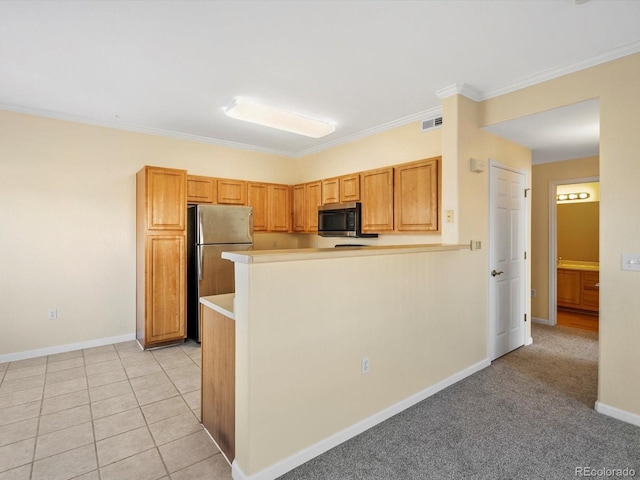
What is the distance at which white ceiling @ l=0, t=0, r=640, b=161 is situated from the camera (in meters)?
2.07

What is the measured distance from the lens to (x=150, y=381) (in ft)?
10.2

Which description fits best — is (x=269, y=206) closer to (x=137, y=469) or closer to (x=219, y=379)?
(x=219, y=379)

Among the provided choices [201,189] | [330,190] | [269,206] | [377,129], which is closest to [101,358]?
[201,189]

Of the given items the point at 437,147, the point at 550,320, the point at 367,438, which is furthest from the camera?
the point at 550,320

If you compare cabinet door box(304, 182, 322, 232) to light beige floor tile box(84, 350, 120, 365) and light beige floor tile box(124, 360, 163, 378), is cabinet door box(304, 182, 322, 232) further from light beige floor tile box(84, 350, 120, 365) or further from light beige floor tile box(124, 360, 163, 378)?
light beige floor tile box(84, 350, 120, 365)

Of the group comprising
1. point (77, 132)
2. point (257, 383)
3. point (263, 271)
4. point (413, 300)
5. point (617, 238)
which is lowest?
point (257, 383)

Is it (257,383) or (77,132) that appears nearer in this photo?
(257,383)

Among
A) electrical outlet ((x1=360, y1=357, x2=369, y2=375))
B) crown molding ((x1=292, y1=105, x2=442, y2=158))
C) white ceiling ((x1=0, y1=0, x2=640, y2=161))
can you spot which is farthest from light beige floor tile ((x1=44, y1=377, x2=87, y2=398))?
crown molding ((x1=292, y1=105, x2=442, y2=158))

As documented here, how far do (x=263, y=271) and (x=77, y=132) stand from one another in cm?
365

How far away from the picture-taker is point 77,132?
3.93m

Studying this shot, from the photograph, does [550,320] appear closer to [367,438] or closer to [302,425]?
[367,438]

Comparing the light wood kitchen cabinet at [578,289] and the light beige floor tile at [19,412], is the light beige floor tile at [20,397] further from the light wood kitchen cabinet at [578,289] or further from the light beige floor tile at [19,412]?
the light wood kitchen cabinet at [578,289]

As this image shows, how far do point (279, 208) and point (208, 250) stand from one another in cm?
155

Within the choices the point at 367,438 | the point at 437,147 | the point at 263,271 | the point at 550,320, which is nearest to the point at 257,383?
the point at 263,271
